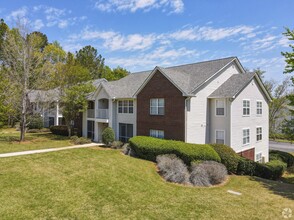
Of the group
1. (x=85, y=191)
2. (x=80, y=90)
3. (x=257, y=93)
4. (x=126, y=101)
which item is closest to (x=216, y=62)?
(x=257, y=93)

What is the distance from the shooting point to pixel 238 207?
1037 centimetres

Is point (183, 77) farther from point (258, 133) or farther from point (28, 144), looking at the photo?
point (28, 144)

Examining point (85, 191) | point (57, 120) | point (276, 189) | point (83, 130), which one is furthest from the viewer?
point (57, 120)

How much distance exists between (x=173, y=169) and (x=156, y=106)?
795 cm

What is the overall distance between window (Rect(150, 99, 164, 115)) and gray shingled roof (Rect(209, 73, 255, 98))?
4942mm

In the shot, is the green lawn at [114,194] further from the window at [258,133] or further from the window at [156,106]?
the window at [258,133]

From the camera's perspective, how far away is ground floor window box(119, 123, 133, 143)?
2441 cm

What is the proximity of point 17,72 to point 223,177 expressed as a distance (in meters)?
23.7

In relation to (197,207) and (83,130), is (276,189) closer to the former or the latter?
(197,207)

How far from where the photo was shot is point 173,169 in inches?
581

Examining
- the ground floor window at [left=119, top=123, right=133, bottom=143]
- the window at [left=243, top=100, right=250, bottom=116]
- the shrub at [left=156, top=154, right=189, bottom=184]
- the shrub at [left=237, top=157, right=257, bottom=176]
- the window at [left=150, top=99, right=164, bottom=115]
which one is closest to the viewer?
the shrub at [left=156, top=154, right=189, bottom=184]

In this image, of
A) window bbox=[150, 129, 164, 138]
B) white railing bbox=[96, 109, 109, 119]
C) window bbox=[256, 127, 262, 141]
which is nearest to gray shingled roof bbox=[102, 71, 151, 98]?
white railing bbox=[96, 109, 109, 119]

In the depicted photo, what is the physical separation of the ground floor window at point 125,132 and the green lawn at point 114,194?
813 cm

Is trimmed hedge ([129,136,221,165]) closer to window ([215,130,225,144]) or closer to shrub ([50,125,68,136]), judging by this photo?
window ([215,130,225,144])
